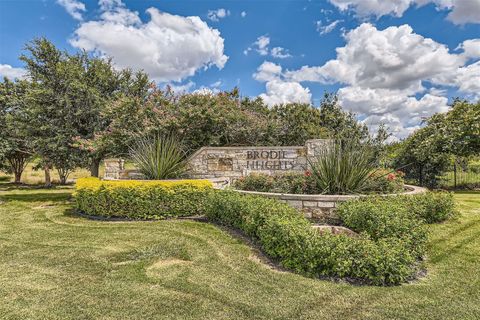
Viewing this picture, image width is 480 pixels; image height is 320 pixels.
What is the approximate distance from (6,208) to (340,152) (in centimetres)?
1000

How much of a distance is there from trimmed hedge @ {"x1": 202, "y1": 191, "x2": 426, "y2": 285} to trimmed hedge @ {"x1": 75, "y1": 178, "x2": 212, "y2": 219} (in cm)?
249

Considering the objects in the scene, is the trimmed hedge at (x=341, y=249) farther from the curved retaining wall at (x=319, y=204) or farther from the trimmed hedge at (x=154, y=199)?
the trimmed hedge at (x=154, y=199)

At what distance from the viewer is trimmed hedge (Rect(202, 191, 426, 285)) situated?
3.36 metres

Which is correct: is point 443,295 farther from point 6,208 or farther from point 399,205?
point 6,208

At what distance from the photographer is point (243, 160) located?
10.3 m

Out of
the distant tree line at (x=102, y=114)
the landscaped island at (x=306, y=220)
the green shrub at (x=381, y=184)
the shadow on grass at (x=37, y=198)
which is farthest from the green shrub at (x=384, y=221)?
the shadow on grass at (x=37, y=198)

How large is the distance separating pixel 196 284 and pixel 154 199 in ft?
12.8

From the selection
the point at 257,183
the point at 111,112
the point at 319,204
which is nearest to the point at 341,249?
the point at 319,204

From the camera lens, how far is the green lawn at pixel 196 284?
282 centimetres

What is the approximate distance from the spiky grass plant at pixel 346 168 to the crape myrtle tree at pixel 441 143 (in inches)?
244

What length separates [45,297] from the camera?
3.13 m

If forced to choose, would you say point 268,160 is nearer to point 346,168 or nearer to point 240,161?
point 240,161

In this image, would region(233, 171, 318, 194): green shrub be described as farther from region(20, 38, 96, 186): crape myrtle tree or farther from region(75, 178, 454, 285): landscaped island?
region(20, 38, 96, 186): crape myrtle tree

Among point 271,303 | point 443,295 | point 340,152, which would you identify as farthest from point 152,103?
point 443,295
